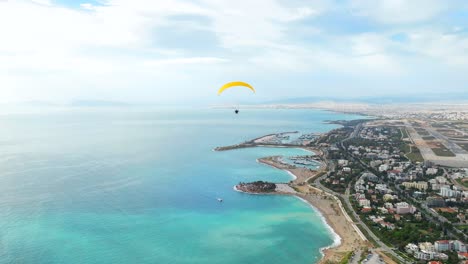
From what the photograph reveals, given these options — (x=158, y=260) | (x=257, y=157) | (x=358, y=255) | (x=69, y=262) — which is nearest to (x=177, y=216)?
(x=158, y=260)

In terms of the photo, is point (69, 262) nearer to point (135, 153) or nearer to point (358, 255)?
point (358, 255)

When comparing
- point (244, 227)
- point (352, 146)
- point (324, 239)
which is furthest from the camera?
point (352, 146)

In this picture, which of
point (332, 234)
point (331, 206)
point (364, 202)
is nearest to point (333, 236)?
point (332, 234)

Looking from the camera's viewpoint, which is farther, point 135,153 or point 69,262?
point 135,153

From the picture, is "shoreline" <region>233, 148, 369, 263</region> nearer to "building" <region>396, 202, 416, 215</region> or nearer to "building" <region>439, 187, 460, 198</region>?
"building" <region>396, 202, 416, 215</region>

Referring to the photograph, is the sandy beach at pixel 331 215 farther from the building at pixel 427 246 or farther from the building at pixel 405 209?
the building at pixel 405 209

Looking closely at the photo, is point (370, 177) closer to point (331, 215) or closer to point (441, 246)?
point (331, 215)

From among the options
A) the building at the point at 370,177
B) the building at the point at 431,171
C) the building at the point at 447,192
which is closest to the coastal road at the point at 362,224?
the building at the point at 370,177

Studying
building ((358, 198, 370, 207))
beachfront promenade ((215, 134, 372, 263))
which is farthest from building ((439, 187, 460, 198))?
beachfront promenade ((215, 134, 372, 263))
